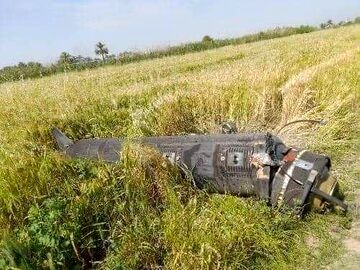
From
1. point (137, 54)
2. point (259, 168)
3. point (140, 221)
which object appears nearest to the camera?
point (140, 221)

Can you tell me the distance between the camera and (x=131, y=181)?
146 inches

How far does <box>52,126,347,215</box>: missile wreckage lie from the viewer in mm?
3714

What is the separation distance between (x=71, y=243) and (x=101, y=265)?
30cm

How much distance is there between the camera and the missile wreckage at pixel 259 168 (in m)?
3.71

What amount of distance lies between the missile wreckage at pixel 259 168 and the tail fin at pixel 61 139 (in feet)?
5.15

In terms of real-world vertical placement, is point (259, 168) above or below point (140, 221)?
above

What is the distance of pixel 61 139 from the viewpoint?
5.59 metres

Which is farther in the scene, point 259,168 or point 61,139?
point 61,139

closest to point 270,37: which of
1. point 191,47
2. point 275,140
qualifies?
point 191,47

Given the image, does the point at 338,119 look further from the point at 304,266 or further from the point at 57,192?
the point at 57,192

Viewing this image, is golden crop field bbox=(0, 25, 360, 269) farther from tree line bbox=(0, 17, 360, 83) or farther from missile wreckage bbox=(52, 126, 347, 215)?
tree line bbox=(0, 17, 360, 83)

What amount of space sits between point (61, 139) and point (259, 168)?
9.24 feet

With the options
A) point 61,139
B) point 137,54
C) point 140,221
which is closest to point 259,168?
point 140,221

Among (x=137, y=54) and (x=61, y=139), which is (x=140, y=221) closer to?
(x=61, y=139)
